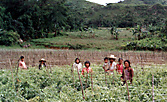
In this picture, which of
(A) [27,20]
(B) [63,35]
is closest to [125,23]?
(B) [63,35]

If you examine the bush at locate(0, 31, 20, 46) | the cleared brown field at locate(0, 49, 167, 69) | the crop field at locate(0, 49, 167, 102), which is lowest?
the cleared brown field at locate(0, 49, 167, 69)

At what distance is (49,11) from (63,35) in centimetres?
511

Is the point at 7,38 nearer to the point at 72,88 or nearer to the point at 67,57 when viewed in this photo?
the point at 67,57

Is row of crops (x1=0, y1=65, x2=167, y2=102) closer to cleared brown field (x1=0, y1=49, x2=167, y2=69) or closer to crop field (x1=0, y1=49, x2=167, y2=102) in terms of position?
crop field (x1=0, y1=49, x2=167, y2=102)

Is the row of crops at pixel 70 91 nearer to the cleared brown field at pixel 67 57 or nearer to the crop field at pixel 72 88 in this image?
the crop field at pixel 72 88

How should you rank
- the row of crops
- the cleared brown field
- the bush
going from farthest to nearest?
the bush < the cleared brown field < the row of crops

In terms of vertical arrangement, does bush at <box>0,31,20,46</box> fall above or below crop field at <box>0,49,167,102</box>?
above

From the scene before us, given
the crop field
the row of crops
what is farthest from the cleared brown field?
the row of crops

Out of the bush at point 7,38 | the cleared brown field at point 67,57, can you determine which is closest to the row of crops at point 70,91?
the cleared brown field at point 67,57

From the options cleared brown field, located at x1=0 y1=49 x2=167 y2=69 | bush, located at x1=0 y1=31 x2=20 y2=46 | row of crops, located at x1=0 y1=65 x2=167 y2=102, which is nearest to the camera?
row of crops, located at x1=0 y1=65 x2=167 y2=102

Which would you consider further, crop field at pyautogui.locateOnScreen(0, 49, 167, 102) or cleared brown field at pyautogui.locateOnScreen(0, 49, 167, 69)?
cleared brown field at pyautogui.locateOnScreen(0, 49, 167, 69)

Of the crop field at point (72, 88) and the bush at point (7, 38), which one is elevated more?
the bush at point (7, 38)

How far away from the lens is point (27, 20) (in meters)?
28.2

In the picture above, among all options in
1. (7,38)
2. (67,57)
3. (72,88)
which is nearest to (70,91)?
(72,88)
